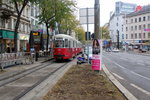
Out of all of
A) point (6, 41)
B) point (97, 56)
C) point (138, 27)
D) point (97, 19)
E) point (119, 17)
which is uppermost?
point (119, 17)

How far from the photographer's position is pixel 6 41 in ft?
105

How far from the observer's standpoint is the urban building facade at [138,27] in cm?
7044

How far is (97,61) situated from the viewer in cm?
1102

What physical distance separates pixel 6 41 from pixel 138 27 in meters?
56.8

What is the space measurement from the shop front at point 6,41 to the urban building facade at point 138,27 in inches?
1899

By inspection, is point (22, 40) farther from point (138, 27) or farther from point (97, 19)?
point (138, 27)

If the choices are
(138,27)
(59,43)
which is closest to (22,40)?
(59,43)

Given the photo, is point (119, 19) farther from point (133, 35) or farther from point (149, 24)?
point (149, 24)

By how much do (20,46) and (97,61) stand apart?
29.8 metres

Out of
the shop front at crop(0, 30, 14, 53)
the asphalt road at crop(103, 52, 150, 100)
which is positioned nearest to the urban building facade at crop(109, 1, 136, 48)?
the shop front at crop(0, 30, 14, 53)

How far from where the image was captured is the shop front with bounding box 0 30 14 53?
29844 millimetres

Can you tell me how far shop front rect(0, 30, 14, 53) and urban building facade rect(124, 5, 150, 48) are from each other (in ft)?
158

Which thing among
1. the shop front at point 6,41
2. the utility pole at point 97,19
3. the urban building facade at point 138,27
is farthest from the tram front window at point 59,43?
the urban building facade at point 138,27

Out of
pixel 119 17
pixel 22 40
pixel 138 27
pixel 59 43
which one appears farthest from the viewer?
pixel 119 17
